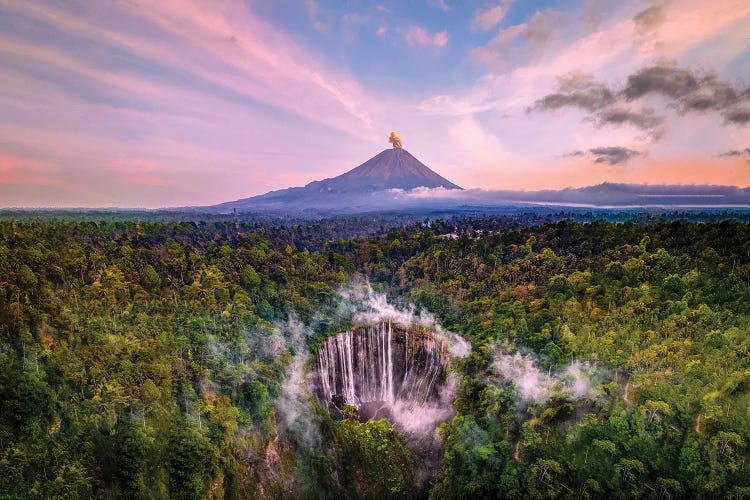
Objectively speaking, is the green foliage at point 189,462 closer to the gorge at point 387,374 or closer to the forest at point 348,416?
the forest at point 348,416

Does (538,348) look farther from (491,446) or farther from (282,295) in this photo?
(282,295)

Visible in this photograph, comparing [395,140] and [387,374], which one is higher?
[395,140]

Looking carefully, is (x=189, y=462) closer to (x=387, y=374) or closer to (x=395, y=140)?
(x=387, y=374)

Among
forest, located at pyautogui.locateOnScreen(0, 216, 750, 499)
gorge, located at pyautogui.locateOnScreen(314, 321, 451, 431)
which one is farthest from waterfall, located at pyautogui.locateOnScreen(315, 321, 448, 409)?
forest, located at pyautogui.locateOnScreen(0, 216, 750, 499)

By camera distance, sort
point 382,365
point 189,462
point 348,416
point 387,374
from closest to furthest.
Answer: point 189,462, point 348,416, point 387,374, point 382,365

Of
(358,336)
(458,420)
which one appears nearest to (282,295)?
(358,336)

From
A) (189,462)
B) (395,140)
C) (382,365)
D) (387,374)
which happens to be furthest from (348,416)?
(395,140)

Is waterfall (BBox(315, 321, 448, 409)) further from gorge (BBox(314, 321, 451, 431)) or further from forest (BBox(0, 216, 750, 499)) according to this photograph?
forest (BBox(0, 216, 750, 499))
